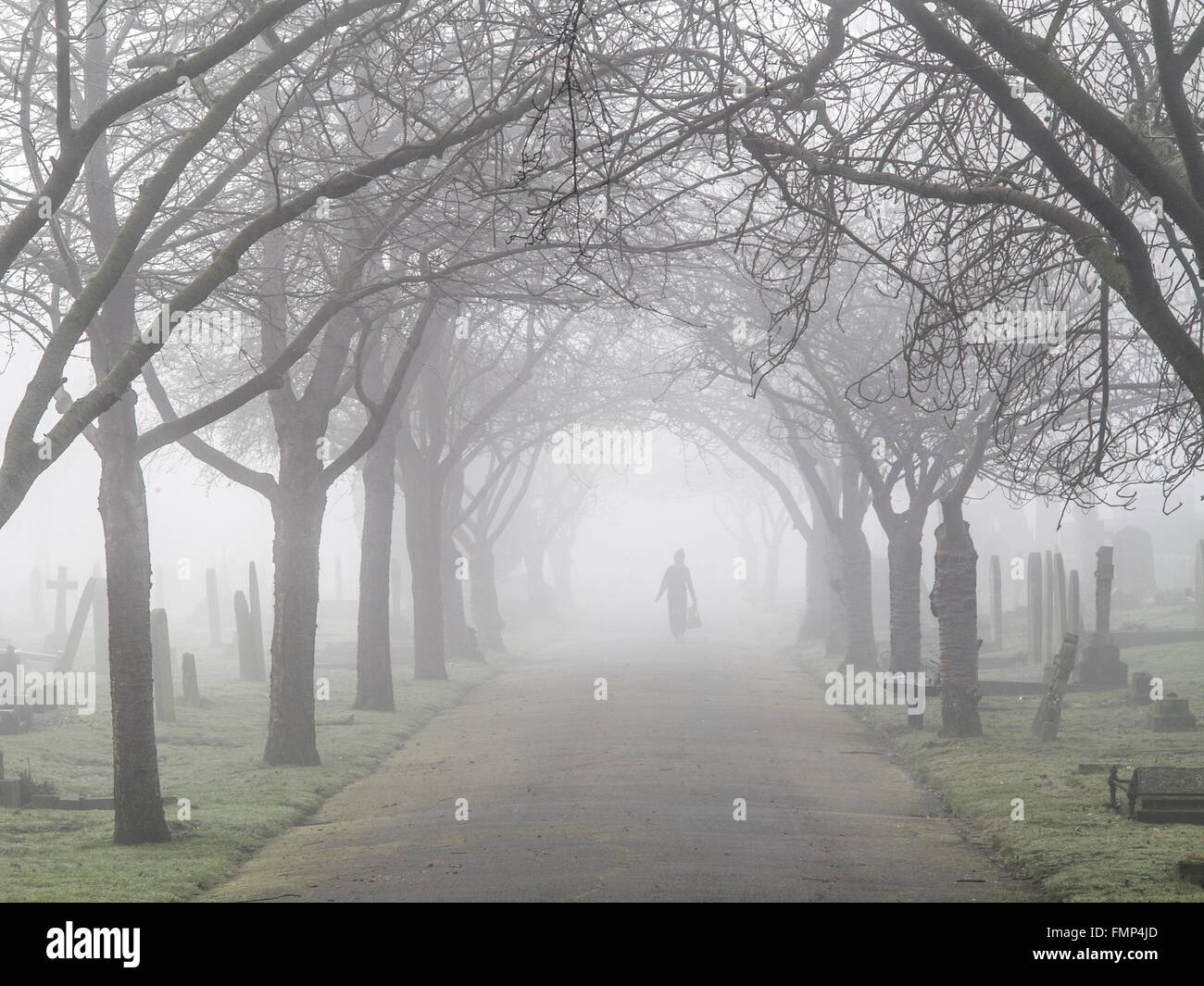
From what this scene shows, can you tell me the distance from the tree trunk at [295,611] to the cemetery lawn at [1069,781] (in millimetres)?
6429

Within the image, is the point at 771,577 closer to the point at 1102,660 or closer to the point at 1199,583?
the point at 1199,583

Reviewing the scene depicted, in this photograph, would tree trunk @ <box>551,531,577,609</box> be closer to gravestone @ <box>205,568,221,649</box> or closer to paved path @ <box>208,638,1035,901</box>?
gravestone @ <box>205,568,221,649</box>

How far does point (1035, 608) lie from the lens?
24.4 meters

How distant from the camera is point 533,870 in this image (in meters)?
8.05

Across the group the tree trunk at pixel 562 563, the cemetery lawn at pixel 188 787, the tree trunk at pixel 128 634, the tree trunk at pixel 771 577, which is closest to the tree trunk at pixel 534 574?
the tree trunk at pixel 562 563

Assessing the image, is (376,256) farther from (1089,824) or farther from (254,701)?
(1089,824)

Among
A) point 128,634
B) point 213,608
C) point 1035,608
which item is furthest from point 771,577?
point 128,634

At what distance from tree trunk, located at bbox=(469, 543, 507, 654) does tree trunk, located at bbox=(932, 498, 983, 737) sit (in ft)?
62.1

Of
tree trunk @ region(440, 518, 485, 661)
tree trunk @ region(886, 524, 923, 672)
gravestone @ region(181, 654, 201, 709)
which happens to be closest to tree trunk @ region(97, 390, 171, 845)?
gravestone @ region(181, 654, 201, 709)

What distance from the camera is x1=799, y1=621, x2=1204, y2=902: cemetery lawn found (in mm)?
7680

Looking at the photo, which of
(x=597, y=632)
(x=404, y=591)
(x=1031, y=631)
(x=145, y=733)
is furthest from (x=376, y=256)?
(x=404, y=591)

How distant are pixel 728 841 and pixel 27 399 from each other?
5.36 m

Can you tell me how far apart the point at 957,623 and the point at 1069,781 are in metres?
4.29

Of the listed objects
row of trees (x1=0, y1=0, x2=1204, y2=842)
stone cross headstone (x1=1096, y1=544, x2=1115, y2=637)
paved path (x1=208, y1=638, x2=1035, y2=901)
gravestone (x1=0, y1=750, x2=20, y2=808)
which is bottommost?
paved path (x1=208, y1=638, x2=1035, y2=901)
